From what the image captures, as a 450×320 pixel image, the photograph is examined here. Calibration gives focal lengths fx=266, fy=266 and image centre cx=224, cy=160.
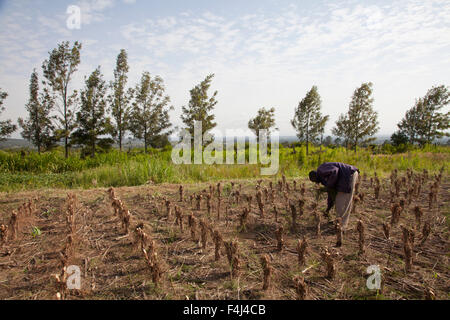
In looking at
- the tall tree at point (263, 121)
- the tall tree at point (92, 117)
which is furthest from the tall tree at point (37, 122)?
the tall tree at point (263, 121)

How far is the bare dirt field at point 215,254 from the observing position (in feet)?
7.91

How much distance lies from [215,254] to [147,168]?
5206mm

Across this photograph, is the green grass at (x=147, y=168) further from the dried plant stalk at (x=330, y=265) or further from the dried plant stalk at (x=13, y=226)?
the dried plant stalk at (x=330, y=265)

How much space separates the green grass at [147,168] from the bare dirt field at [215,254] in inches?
104

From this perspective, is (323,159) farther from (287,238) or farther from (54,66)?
(54,66)

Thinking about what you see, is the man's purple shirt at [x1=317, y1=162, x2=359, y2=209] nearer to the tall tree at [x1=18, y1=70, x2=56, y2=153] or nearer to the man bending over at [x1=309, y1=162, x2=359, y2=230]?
the man bending over at [x1=309, y1=162, x2=359, y2=230]

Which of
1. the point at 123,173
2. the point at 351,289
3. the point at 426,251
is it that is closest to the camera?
the point at 351,289

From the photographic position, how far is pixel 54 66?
16719 mm

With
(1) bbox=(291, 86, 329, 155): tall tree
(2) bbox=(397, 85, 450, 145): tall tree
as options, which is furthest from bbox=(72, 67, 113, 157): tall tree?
(2) bbox=(397, 85, 450, 145): tall tree

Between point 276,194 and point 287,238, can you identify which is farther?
point 276,194

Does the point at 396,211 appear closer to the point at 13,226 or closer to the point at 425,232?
the point at 425,232

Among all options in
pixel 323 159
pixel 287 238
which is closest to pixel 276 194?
pixel 287 238
